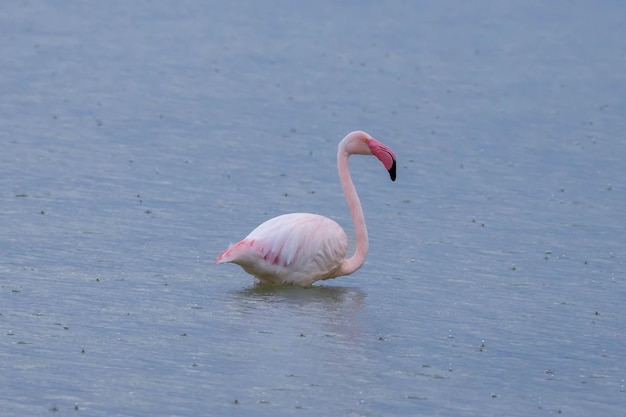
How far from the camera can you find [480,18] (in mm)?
20625

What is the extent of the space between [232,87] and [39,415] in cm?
965

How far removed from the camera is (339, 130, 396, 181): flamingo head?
896 centimetres

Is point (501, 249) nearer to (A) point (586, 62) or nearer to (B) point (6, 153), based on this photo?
(B) point (6, 153)

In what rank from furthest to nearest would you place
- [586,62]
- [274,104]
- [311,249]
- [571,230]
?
[586,62] → [274,104] → [571,230] → [311,249]

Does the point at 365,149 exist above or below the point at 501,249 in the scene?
above

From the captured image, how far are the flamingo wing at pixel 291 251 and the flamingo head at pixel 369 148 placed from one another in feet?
2.17

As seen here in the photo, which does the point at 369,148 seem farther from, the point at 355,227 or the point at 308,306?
the point at 308,306

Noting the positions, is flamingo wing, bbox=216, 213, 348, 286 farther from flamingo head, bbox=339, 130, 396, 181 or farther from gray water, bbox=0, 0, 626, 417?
flamingo head, bbox=339, 130, 396, 181

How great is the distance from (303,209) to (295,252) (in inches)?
81.5

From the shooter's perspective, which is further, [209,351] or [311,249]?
[311,249]

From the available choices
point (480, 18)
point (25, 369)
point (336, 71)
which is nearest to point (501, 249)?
point (25, 369)

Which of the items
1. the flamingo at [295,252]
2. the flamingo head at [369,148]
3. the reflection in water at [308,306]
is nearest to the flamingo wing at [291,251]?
the flamingo at [295,252]

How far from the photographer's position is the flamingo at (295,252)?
8227mm

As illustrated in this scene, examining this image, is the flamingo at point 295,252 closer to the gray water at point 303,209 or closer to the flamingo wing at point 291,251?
the flamingo wing at point 291,251
